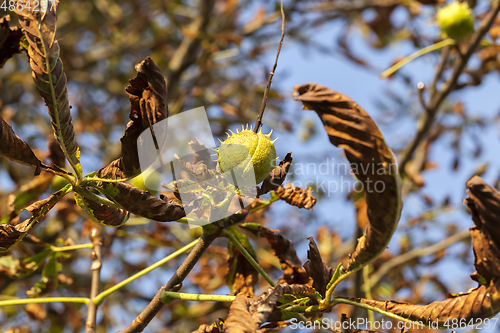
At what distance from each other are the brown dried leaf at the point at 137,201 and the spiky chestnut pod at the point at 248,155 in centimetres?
21

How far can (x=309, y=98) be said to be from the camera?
0.86 meters

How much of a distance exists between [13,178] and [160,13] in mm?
3196

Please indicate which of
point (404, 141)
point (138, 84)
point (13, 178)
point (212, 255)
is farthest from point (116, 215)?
point (404, 141)

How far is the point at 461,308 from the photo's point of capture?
3.09ft

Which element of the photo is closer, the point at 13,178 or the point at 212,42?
the point at 13,178

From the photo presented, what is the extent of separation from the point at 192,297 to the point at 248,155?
42 cm

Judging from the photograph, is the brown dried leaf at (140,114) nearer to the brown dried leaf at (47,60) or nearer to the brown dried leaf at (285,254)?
the brown dried leaf at (47,60)

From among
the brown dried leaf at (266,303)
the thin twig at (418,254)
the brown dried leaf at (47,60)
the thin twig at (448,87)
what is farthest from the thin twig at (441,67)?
the brown dried leaf at (47,60)

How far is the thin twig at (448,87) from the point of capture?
234cm

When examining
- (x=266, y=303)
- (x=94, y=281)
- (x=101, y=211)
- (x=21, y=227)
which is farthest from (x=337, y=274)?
(x=94, y=281)

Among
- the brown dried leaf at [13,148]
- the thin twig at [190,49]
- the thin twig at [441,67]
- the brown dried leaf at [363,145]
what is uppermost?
the thin twig at [190,49]

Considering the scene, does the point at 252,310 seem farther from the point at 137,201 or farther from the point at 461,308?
the point at 461,308

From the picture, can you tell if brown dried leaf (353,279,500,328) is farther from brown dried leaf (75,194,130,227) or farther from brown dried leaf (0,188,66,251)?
brown dried leaf (0,188,66,251)

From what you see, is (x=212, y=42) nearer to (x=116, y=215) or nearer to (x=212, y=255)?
(x=212, y=255)
